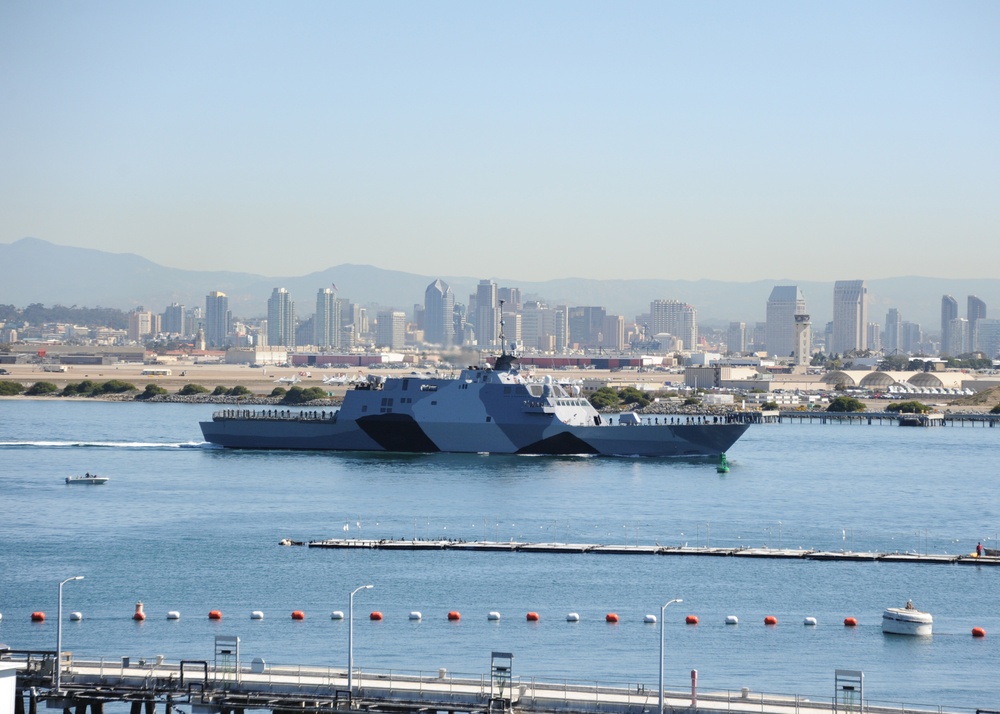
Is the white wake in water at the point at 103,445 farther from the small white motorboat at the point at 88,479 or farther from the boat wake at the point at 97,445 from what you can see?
the small white motorboat at the point at 88,479

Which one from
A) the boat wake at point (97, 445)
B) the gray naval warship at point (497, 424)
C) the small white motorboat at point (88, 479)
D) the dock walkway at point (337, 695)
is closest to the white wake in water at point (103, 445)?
the boat wake at point (97, 445)

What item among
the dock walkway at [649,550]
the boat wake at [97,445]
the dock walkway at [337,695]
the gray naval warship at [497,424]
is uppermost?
the gray naval warship at [497,424]

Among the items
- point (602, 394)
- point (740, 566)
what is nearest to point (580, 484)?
point (740, 566)

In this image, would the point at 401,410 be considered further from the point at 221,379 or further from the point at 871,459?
the point at 221,379

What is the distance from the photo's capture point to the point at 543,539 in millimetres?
47844

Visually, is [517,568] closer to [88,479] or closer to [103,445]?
[88,479]

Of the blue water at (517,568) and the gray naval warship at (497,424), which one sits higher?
the gray naval warship at (497,424)

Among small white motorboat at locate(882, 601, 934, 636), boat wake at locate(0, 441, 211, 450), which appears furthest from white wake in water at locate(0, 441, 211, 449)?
small white motorboat at locate(882, 601, 934, 636)

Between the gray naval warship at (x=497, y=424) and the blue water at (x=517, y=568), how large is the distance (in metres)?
1.62

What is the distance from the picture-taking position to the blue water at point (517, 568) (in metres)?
32.2

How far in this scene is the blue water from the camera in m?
32.2

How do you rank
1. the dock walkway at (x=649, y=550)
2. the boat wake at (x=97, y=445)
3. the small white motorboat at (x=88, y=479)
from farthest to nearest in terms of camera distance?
the boat wake at (x=97, y=445) → the small white motorboat at (x=88, y=479) → the dock walkway at (x=649, y=550)

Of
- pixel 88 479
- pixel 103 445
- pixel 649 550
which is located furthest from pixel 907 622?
pixel 103 445

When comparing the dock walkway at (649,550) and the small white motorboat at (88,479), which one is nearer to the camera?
the dock walkway at (649,550)
